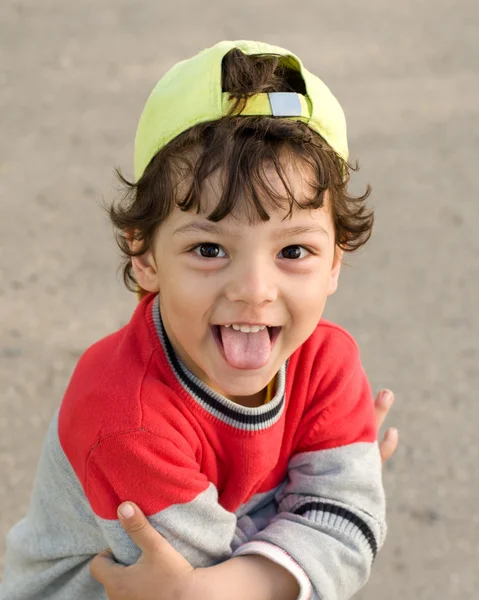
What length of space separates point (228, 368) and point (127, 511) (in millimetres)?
316

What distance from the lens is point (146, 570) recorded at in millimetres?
1834

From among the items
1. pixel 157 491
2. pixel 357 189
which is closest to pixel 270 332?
pixel 157 491

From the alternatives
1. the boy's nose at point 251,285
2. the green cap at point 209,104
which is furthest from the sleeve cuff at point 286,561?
the green cap at point 209,104

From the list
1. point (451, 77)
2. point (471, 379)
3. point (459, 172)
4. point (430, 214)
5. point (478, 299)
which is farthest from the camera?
point (451, 77)

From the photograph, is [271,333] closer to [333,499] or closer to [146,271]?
[146,271]

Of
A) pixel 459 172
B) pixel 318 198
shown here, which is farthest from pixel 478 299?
pixel 318 198

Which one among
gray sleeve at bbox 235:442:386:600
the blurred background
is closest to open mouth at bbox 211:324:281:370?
gray sleeve at bbox 235:442:386:600

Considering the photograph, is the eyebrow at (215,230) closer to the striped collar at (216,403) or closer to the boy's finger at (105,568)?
the striped collar at (216,403)

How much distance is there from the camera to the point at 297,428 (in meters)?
2.06

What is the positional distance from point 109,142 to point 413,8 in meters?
2.39

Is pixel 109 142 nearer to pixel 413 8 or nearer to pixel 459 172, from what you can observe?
pixel 459 172

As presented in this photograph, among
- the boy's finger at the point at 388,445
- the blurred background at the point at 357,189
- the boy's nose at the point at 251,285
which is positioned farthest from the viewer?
the blurred background at the point at 357,189

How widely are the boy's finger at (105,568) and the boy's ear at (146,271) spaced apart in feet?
1.75

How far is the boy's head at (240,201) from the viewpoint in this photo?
1723 mm
